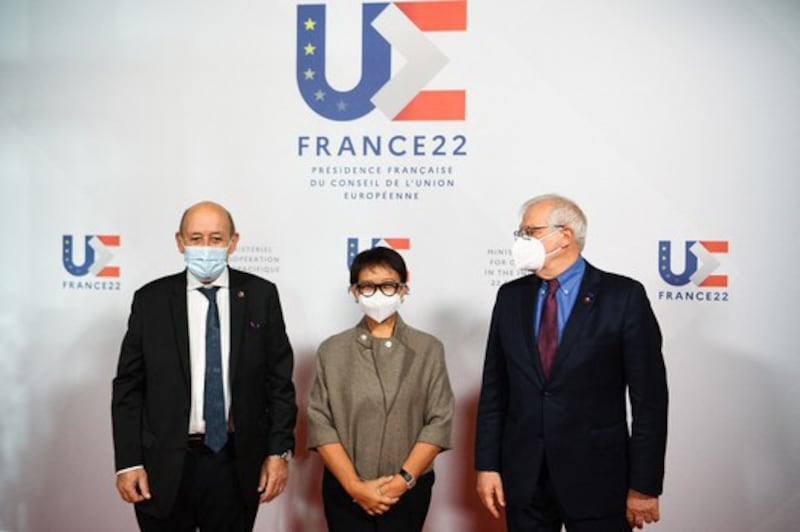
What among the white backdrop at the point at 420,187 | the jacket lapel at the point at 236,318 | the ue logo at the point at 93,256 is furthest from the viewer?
the ue logo at the point at 93,256

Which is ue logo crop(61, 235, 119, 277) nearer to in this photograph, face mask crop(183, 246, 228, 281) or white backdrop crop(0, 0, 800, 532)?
white backdrop crop(0, 0, 800, 532)

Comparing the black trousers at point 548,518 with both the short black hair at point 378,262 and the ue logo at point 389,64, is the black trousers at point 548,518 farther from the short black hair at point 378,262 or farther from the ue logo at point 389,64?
the ue logo at point 389,64

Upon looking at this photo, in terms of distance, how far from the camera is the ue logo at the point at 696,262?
3209 millimetres

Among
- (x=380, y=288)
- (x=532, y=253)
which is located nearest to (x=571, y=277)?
(x=532, y=253)

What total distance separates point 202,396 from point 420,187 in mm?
1497

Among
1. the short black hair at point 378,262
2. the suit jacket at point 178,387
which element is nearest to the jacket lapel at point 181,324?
the suit jacket at point 178,387

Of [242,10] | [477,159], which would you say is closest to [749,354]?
[477,159]

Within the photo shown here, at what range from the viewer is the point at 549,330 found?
2215mm

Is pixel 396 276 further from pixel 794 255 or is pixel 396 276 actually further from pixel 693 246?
pixel 794 255

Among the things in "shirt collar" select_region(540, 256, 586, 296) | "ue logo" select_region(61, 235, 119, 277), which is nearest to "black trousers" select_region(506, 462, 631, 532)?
"shirt collar" select_region(540, 256, 586, 296)

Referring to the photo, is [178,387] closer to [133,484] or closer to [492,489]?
[133,484]

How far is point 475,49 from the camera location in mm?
3336

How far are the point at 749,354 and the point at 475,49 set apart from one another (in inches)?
73.2

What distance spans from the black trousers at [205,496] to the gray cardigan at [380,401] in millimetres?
291
